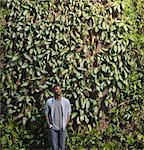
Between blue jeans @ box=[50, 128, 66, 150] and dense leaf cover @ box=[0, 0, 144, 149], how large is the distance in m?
0.73

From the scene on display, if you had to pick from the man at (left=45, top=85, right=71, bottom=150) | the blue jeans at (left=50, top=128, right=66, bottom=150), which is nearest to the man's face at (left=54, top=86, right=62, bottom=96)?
the man at (left=45, top=85, right=71, bottom=150)

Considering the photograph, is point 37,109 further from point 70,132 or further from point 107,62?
point 107,62

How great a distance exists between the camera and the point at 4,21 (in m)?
7.98

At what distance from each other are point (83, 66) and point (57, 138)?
145 centimetres

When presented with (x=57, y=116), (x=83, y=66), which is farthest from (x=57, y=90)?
(x=83, y=66)

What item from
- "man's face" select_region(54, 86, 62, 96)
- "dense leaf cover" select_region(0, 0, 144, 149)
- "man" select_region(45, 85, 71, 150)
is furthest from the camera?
"dense leaf cover" select_region(0, 0, 144, 149)

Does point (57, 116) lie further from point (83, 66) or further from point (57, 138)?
point (83, 66)

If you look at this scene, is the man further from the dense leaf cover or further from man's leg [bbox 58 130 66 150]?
the dense leaf cover

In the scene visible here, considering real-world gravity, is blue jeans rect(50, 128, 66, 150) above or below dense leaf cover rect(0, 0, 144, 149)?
below

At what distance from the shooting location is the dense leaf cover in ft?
25.5

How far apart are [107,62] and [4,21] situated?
198 centimetres

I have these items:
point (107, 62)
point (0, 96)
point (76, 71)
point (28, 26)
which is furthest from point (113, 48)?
point (0, 96)

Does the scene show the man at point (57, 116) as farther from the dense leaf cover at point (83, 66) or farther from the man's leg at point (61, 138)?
the dense leaf cover at point (83, 66)

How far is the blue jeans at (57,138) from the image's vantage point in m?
6.98
